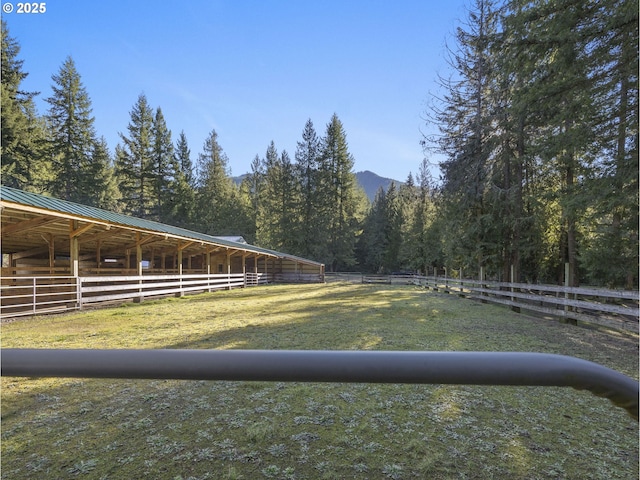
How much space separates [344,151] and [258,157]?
17.3 meters

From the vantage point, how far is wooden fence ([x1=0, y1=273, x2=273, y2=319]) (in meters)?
8.30

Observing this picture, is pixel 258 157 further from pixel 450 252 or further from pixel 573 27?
pixel 573 27

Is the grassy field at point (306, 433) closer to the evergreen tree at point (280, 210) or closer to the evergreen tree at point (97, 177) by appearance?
the evergreen tree at point (97, 177)

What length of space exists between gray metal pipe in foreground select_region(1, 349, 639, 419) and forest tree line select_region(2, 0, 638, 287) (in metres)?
7.13

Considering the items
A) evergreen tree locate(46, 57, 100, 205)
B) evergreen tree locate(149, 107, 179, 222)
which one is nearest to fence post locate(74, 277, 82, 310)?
evergreen tree locate(46, 57, 100, 205)

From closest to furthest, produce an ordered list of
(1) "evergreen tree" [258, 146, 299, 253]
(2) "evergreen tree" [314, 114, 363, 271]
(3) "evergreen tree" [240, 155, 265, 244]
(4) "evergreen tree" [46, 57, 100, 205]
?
(4) "evergreen tree" [46, 57, 100, 205] → (1) "evergreen tree" [258, 146, 299, 253] → (2) "evergreen tree" [314, 114, 363, 271] → (3) "evergreen tree" [240, 155, 265, 244]

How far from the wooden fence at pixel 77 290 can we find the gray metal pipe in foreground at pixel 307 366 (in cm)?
915

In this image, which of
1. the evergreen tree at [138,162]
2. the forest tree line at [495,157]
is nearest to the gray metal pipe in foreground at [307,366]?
the forest tree line at [495,157]

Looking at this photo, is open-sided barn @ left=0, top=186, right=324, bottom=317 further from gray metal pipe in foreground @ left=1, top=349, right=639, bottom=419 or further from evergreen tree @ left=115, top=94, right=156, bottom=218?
evergreen tree @ left=115, top=94, right=156, bottom=218

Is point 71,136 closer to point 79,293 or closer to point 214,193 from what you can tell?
point 214,193

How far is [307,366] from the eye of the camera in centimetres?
72

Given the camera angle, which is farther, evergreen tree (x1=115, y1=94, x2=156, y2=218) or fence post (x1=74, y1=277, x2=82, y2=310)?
evergreen tree (x1=115, y1=94, x2=156, y2=218)

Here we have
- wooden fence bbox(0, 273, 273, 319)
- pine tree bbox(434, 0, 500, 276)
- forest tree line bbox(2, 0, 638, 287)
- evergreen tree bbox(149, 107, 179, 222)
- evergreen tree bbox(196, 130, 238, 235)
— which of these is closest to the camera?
forest tree line bbox(2, 0, 638, 287)

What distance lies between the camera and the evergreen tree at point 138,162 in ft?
123
